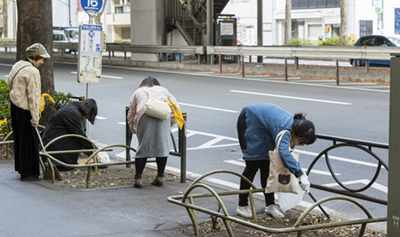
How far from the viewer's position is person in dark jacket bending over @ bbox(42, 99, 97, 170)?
771 cm

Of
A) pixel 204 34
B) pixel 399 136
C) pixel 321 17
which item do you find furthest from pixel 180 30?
pixel 321 17

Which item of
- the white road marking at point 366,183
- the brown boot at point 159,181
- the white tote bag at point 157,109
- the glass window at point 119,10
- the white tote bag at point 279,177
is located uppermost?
the glass window at point 119,10

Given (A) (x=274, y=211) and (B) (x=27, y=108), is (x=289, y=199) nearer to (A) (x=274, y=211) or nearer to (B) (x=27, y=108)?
(A) (x=274, y=211)

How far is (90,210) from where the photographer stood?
587 cm

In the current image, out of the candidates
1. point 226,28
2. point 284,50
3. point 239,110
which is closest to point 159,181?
point 239,110

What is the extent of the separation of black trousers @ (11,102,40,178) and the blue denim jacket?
2996mm

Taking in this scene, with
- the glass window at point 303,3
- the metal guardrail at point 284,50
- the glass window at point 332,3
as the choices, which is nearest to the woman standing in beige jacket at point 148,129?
the metal guardrail at point 284,50

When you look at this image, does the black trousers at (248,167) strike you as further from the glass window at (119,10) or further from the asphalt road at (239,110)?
the glass window at (119,10)

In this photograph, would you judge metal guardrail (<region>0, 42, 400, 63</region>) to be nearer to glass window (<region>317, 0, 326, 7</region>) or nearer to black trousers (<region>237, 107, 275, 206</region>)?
black trousers (<region>237, 107, 275, 206</region>)

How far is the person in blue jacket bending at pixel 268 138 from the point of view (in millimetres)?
5066

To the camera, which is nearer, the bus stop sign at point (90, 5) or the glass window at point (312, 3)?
the bus stop sign at point (90, 5)

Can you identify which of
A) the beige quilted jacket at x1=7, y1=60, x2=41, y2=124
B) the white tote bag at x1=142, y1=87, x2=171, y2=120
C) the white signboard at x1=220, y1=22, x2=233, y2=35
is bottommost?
the white tote bag at x1=142, y1=87, x2=171, y2=120

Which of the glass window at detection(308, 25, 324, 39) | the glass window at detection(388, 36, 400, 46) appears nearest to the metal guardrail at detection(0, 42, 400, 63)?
the glass window at detection(388, 36, 400, 46)

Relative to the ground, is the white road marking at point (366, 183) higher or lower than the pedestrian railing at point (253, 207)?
lower
